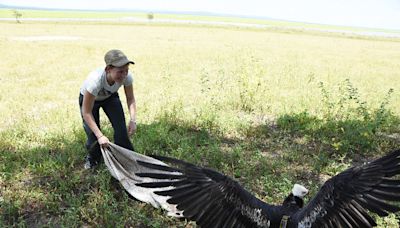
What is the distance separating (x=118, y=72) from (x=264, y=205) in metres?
2.26

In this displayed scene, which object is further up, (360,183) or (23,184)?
(360,183)

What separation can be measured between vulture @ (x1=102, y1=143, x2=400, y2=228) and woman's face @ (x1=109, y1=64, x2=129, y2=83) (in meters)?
1.62

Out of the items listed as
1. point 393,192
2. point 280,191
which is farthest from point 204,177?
point 280,191

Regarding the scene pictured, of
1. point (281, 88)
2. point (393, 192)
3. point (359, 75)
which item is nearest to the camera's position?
point (393, 192)

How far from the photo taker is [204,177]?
10.8 feet

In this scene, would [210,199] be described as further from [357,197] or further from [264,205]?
[357,197]

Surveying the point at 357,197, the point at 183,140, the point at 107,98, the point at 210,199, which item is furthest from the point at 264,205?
the point at 183,140

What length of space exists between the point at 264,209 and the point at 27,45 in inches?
869

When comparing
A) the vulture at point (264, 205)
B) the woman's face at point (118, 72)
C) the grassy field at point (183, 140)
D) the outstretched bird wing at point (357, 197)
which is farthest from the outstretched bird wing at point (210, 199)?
the woman's face at point (118, 72)

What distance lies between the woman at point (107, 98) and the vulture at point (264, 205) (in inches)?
64.0

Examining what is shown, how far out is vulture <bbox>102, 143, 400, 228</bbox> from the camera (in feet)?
10.2

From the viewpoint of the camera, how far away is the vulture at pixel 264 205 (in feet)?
10.2

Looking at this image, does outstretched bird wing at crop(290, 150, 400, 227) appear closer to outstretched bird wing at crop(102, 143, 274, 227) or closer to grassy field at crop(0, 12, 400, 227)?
outstretched bird wing at crop(102, 143, 274, 227)

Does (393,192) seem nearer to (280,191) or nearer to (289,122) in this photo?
(280,191)
